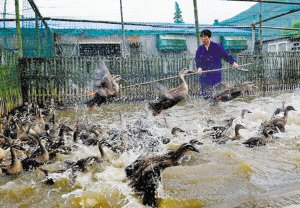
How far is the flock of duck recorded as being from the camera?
331cm

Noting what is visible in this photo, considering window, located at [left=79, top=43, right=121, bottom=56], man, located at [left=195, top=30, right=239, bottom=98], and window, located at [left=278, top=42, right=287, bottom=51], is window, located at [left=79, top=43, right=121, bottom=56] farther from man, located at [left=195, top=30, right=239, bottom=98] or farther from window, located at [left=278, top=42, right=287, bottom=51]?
window, located at [left=278, top=42, right=287, bottom=51]

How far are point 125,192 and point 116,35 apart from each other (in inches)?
455

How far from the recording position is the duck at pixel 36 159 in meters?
4.46

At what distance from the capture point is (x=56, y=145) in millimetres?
5289

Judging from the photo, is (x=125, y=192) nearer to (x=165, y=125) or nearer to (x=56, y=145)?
(x=56, y=145)

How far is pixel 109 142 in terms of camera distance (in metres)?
5.35

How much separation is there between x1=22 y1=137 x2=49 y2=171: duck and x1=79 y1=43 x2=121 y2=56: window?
1013 cm

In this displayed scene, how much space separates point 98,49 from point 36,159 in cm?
1122

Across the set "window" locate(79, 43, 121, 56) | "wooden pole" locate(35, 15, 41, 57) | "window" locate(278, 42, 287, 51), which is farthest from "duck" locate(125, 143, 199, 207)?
"window" locate(278, 42, 287, 51)

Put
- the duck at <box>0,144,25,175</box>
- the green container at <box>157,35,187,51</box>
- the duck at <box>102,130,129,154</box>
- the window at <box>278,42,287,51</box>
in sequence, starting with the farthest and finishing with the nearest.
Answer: the window at <box>278,42,287,51</box> < the green container at <box>157,35,187,51</box> < the duck at <box>102,130,129,154</box> < the duck at <box>0,144,25,175</box>

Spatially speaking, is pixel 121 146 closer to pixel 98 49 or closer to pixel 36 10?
pixel 36 10

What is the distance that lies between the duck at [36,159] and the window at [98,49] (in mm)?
10128

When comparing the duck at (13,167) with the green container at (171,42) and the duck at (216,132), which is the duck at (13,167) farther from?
the green container at (171,42)

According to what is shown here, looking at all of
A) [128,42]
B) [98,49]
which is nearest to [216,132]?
[128,42]
